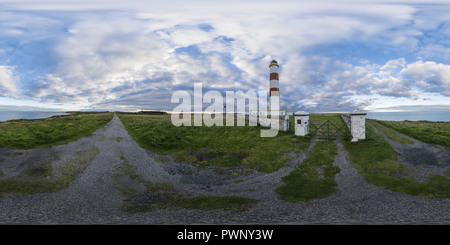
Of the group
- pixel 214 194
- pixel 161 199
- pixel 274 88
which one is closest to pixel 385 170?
pixel 214 194

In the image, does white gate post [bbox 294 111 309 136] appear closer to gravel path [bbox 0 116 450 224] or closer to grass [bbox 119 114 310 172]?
grass [bbox 119 114 310 172]

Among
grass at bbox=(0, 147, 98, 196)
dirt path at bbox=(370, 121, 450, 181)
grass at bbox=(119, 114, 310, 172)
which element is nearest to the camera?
grass at bbox=(0, 147, 98, 196)

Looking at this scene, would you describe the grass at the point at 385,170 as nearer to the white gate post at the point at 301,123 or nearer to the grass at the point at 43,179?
the white gate post at the point at 301,123

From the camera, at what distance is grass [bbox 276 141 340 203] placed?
11758mm

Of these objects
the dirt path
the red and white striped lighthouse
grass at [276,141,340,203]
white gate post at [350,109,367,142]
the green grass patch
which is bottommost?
the green grass patch

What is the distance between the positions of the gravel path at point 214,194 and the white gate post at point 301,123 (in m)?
7.02

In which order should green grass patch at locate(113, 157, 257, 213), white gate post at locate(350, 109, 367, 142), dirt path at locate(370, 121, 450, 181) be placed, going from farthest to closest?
1. white gate post at locate(350, 109, 367, 142)
2. dirt path at locate(370, 121, 450, 181)
3. green grass patch at locate(113, 157, 257, 213)

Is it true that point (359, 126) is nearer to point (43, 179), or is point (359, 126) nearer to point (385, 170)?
point (385, 170)

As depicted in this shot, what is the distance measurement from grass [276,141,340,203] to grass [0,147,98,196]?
14050 mm

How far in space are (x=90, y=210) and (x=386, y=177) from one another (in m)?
17.4

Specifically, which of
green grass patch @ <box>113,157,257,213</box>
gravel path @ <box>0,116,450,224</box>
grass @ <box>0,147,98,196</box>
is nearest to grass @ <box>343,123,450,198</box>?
gravel path @ <box>0,116,450,224</box>

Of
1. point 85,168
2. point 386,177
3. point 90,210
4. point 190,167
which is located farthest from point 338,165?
point 85,168

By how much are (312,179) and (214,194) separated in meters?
6.79

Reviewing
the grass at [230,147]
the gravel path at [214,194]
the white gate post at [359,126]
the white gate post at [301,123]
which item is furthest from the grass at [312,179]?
the white gate post at [301,123]
